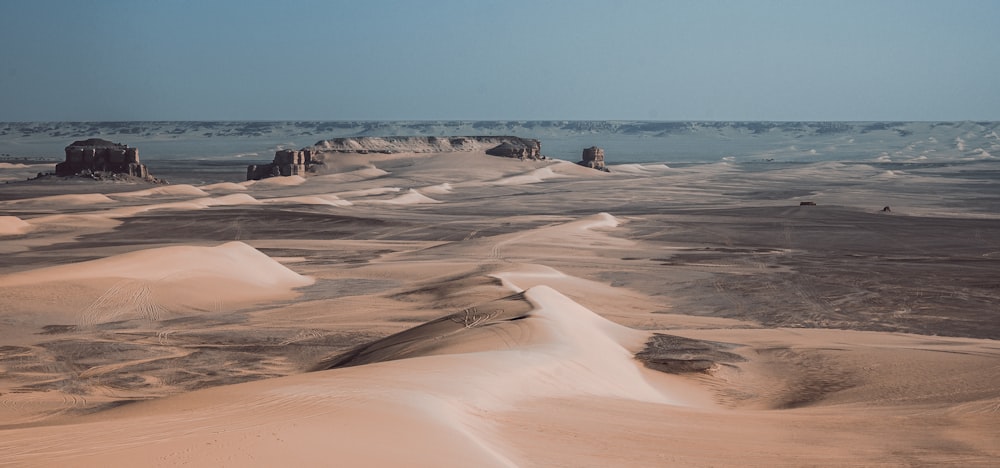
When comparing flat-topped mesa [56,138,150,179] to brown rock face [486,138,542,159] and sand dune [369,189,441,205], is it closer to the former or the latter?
sand dune [369,189,441,205]

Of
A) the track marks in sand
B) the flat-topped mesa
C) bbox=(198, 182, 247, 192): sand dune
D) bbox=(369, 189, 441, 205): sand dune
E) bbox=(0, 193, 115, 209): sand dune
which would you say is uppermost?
the track marks in sand

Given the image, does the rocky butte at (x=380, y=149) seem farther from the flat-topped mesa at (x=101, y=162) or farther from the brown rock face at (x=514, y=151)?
the flat-topped mesa at (x=101, y=162)

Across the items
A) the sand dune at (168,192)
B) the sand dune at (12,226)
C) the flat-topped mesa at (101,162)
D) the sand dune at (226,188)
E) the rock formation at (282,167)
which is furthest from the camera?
the rock formation at (282,167)

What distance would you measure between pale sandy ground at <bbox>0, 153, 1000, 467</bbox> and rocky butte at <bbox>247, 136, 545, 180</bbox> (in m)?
35.7

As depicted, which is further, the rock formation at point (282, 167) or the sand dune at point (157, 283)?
the rock formation at point (282, 167)

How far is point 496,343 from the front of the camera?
13.3 m

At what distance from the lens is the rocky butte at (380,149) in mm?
78438

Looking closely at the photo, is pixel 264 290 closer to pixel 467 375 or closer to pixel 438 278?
pixel 438 278

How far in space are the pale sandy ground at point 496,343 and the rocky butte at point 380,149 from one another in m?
35.7

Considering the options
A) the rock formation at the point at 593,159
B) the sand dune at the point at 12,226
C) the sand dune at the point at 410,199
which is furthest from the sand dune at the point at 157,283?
the rock formation at the point at 593,159

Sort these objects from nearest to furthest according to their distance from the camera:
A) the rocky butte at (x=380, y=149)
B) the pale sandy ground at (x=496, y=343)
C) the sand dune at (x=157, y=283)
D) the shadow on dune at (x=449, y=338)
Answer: the pale sandy ground at (x=496, y=343) < the shadow on dune at (x=449, y=338) < the sand dune at (x=157, y=283) < the rocky butte at (x=380, y=149)

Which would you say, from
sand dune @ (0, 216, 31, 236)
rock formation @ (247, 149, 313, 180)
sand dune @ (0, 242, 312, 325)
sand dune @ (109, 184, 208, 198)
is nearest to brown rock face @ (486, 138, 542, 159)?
rock formation @ (247, 149, 313, 180)

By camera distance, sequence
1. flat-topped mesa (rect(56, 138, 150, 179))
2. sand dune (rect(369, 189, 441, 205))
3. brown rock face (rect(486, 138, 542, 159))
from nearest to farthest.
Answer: sand dune (rect(369, 189, 441, 205))
flat-topped mesa (rect(56, 138, 150, 179))
brown rock face (rect(486, 138, 542, 159))

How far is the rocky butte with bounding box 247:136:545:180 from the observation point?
257 feet
